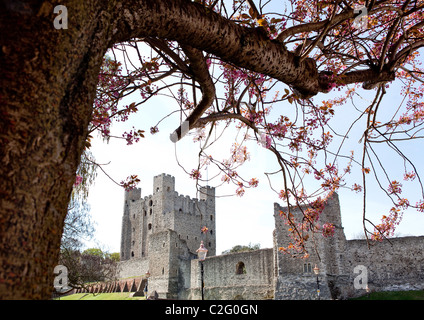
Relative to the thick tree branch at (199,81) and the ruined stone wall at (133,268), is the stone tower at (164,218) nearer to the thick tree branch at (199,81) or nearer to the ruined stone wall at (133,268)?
the ruined stone wall at (133,268)

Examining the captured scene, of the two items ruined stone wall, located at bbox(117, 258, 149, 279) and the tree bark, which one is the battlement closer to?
ruined stone wall, located at bbox(117, 258, 149, 279)

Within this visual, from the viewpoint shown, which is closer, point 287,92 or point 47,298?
point 47,298

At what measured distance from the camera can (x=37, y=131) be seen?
1.43m

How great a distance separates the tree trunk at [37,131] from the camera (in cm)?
130

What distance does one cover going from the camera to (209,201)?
4647 cm

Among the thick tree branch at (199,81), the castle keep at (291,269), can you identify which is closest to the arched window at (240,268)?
the castle keep at (291,269)

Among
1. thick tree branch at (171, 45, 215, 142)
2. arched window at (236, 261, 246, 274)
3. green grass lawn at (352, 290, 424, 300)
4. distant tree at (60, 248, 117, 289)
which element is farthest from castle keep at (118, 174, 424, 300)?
thick tree branch at (171, 45, 215, 142)

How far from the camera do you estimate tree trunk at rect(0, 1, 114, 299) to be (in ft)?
4.26

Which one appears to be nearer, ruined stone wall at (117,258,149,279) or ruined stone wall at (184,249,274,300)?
ruined stone wall at (184,249,274,300)

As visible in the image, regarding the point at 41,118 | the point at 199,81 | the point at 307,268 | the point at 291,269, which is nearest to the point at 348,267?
the point at 307,268

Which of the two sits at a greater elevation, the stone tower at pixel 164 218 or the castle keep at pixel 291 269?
the stone tower at pixel 164 218
